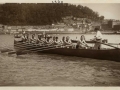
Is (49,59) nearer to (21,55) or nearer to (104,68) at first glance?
(21,55)

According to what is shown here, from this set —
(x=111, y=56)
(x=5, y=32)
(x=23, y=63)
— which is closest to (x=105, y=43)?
(x=111, y=56)

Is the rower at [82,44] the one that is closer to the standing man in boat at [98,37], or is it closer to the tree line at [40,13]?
the standing man in boat at [98,37]

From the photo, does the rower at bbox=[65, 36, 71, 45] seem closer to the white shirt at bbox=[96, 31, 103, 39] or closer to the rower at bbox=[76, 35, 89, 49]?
the rower at bbox=[76, 35, 89, 49]

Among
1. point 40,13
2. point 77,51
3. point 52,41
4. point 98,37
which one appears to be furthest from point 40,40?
point 98,37

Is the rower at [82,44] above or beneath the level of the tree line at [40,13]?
beneath

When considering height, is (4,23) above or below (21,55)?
above

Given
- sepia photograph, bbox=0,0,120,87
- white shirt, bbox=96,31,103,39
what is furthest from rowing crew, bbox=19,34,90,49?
white shirt, bbox=96,31,103,39

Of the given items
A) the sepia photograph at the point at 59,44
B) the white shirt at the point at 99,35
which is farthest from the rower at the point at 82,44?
the white shirt at the point at 99,35

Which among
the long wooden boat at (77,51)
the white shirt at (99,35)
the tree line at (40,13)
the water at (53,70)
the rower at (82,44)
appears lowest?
the water at (53,70)
